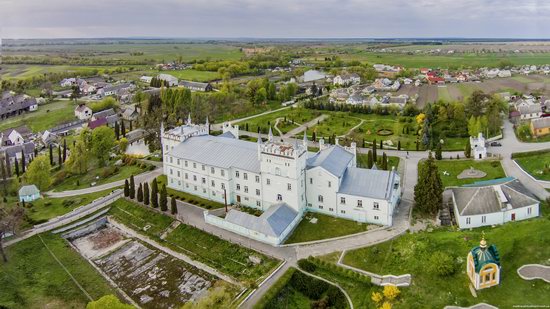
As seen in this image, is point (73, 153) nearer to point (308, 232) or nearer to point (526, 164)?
point (308, 232)

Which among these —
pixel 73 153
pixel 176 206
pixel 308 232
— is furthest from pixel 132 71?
pixel 308 232

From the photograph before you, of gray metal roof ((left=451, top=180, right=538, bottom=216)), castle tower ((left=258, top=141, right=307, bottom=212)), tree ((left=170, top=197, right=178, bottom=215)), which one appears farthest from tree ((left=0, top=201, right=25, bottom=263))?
gray metal roof ((left=451, top=180, right=538, bottom=216))

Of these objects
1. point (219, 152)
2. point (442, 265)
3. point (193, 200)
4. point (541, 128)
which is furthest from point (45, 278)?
point (541, 128)

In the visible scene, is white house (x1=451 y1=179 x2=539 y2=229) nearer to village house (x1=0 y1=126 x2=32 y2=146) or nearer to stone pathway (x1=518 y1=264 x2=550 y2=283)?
stone pathway (x1=518 y1=264 x2=550 y2=283)

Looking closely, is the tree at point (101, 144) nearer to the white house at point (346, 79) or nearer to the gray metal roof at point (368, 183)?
the gray metal roof at point (368, 183)

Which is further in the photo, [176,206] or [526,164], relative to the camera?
[526,164]

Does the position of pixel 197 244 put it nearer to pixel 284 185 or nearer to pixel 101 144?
pixel 284 185
